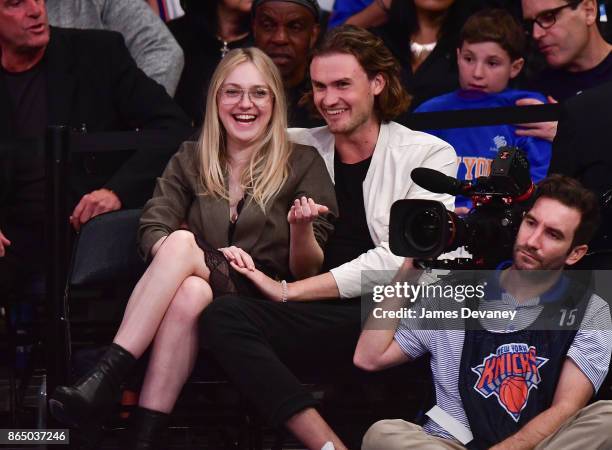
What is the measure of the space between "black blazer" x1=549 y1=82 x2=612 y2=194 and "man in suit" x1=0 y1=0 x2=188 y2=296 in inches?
55.3

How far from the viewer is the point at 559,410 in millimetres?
3346

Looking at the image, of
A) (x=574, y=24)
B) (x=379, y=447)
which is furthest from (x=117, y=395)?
(x=574, y=24)

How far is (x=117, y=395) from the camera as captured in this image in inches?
145

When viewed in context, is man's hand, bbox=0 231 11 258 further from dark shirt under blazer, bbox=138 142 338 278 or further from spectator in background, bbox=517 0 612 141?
spectator in background, bbox=517 0 612 141

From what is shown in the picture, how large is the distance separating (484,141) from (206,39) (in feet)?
4.31

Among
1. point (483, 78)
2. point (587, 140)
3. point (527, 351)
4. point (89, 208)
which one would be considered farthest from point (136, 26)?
point (527, 351)

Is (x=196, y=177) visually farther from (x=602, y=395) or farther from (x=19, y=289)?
(x=602, y=395)

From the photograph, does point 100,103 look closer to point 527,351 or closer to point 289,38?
point 289,38

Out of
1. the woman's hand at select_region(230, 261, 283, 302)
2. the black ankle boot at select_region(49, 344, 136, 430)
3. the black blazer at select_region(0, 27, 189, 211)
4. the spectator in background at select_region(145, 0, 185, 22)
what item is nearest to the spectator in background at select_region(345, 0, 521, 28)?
the spectator in background at select_region(145, 0, 185, 22)

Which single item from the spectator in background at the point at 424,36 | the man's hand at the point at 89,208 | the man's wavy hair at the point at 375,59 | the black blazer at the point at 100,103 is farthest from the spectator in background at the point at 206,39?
the man's wavy hair at the point at 375,59

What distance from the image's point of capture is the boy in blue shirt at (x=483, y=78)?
455 cm

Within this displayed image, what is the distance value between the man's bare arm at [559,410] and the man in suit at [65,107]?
1705 mm

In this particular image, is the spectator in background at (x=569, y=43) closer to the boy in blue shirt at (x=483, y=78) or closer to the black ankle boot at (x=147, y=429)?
the boy in blue shirt at (x=483, y=78)

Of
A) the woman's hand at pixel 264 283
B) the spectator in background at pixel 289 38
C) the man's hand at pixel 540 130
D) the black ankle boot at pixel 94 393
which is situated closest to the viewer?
the black ankle boot at pixel 94 393
